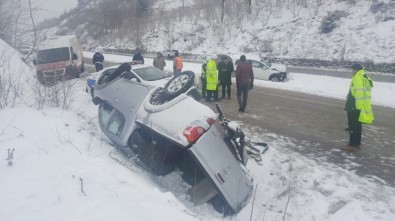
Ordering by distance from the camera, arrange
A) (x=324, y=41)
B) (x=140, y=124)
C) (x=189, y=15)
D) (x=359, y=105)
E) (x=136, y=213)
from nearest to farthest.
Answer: (x=136, y=213) < (x=140, y=124) < (x=359, y=105) < (x=324, y=41) < (x=189, y=15)

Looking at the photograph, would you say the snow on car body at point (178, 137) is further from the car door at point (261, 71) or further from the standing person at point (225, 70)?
the car door at point (261, 71)

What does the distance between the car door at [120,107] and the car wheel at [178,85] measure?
418mm

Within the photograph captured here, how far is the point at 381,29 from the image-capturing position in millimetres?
26250

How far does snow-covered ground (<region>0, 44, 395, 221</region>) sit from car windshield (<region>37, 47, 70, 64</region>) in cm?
1129

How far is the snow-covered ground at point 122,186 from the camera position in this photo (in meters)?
3.02

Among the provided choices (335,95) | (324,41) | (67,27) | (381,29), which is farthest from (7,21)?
(67,27)

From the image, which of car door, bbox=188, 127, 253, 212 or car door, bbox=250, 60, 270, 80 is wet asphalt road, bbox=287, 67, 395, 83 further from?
car door, bbox=188, 127, 253, 212

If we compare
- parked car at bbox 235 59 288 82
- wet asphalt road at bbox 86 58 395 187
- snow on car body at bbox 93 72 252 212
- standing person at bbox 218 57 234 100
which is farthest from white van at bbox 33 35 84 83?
snow on car body at bbox 93 72 252 212

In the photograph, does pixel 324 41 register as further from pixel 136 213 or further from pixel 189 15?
pixel 136 213

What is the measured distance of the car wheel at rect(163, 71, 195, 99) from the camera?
5250mm

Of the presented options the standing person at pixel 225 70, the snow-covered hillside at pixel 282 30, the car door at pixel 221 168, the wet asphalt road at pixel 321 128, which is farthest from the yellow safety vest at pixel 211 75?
the snow-covered hillside at pixel 282 30

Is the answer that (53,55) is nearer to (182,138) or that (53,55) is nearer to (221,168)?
(182,138)

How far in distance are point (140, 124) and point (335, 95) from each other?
11387 millimetres

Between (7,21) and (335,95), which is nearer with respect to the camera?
(335,95)
